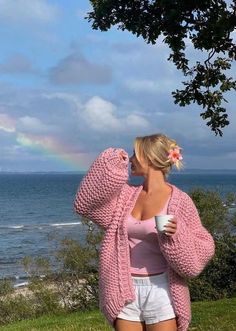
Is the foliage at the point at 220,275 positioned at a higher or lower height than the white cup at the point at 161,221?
lower

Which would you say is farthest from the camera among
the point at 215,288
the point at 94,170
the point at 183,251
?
the point at 215,288

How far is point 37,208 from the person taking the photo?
9725cm

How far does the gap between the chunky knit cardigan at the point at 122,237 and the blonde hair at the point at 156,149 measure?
8.4 inches

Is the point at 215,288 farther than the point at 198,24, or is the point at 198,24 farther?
the point at 215,288

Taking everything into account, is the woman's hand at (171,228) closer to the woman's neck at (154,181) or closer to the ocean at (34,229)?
the woman's neck at (154,181)

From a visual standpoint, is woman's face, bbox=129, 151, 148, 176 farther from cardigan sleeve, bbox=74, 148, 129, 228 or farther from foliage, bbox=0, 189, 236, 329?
A: foliage, bbox=0, 189, 236, 329

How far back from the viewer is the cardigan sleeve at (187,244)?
14.8ft

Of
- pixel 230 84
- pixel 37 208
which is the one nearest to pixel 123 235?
pixel 230 84

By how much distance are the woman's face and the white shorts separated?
0.73m

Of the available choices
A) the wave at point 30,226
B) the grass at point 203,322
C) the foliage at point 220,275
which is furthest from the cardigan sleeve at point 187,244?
the wave at point 30,226

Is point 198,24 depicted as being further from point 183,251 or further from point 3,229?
point 3,229

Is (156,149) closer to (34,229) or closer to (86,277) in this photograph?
(86,277)

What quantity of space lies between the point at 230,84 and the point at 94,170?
534 centimetres

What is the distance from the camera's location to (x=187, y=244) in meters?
4.54
